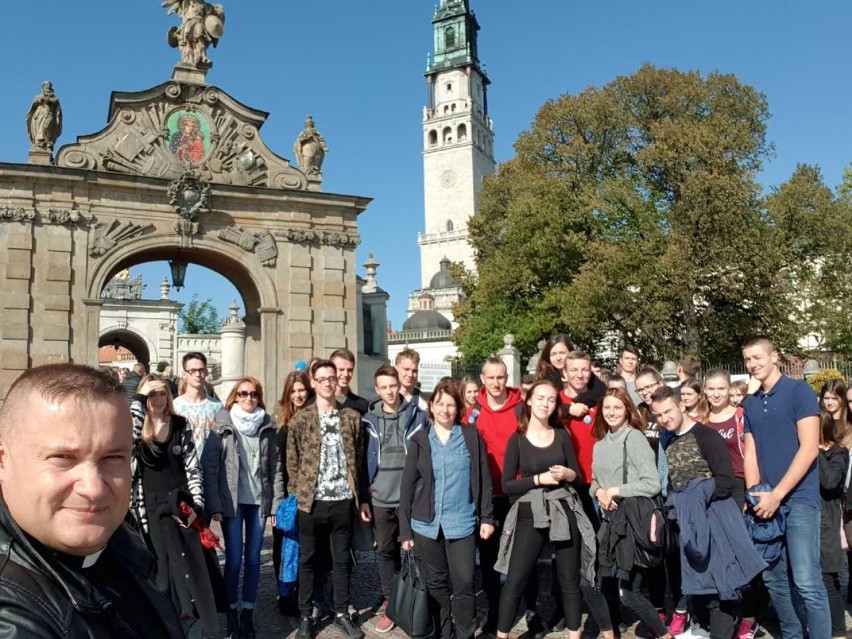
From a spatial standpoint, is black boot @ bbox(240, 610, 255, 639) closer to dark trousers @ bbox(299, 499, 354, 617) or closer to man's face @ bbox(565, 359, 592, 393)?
dark trousers @ bbox(299, 499, 354, 617)

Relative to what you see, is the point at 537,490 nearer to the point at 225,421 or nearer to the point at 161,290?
the point at 225,421

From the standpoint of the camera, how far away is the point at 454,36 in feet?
280

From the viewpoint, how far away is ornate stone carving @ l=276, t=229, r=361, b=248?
17.4 m

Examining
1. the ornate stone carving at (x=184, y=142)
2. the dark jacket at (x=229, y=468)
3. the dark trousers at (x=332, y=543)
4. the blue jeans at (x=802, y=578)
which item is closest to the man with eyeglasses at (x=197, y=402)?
the dark jacket at (x=229, y=468)

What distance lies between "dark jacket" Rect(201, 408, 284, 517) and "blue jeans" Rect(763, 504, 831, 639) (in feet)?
12.5

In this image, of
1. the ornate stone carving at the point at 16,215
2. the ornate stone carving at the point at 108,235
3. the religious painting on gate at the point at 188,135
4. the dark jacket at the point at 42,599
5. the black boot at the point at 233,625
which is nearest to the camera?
the dark jacket at the point at 42,599

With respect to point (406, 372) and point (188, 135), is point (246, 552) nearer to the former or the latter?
point (406, 372)

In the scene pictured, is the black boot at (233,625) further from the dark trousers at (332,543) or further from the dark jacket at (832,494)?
the dark jacket at (832,494)

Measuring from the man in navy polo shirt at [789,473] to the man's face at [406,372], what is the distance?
9.94ft

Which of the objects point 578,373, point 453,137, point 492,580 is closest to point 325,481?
point 492,580

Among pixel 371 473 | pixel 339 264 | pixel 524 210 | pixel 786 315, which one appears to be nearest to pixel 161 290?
pixel 524 210

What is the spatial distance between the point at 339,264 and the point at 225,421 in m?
12.2

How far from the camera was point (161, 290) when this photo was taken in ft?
146

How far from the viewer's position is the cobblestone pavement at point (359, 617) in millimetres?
5715
